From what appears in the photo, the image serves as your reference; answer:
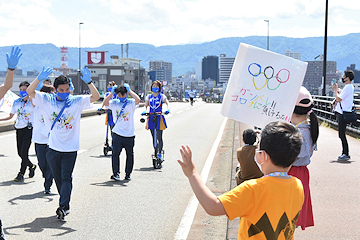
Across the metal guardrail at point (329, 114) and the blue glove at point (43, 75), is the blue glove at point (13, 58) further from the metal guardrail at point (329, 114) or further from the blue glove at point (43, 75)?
the metal guardrail at point (329, 114)

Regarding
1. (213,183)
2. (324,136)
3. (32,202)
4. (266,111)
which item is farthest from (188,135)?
(266,111)

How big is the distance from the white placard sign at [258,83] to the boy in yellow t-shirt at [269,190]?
5.07ft

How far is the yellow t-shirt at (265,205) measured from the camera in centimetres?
257

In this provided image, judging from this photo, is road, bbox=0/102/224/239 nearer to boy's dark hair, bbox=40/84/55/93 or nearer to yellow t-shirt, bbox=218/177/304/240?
boy's dark hair, bbox=40/84/55/93

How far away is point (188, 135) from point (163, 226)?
11.5m

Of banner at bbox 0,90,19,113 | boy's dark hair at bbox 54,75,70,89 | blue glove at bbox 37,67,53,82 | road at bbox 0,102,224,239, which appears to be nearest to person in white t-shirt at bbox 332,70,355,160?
road at bbox 0,102,224,239

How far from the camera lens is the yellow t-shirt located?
2566mm

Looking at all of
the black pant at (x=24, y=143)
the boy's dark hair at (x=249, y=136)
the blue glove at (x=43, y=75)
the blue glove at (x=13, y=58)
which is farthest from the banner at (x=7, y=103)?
the boy's dark hair at (x=249, y=136)

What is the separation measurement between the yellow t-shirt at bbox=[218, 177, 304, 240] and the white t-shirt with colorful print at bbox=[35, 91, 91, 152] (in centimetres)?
379

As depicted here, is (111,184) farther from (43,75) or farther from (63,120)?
(43,75)

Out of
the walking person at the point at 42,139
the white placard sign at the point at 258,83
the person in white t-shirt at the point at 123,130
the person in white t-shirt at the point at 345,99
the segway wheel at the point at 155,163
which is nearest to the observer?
the white placard sign at the point at 258,83

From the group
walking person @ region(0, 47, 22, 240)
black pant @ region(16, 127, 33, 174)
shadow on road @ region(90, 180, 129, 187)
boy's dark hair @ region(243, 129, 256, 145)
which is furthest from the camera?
black pant @ region(16, 127, 33, 174)

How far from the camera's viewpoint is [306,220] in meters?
4.28

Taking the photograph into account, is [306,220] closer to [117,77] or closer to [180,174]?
[180,174]
